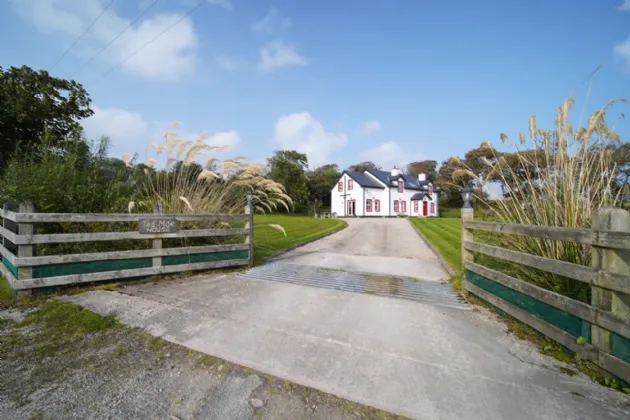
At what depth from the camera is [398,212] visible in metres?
38.9

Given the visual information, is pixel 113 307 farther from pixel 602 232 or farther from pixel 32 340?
pixel 602 232

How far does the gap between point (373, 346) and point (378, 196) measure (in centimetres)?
3686

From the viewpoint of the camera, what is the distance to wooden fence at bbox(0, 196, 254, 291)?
12.5 feet

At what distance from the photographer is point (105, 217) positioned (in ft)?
14.0

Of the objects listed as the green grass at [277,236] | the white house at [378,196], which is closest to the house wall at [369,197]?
the white house at [378,196]

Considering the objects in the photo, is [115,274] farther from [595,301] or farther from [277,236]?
[277,236]

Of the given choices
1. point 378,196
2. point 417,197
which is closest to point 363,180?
point 378,196

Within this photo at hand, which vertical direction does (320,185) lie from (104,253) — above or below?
above

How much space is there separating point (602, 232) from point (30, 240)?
6458mm

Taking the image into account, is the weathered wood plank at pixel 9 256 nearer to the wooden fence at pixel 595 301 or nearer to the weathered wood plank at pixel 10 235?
the weathered wood plank at pixel 10 235

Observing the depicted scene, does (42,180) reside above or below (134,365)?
above

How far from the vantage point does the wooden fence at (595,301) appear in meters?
2.05

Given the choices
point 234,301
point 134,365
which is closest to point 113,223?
point 234,301

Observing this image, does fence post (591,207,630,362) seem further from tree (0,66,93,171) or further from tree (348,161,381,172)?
tree (348,161,381,172)
